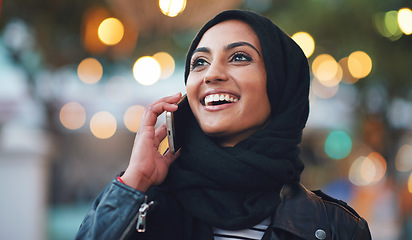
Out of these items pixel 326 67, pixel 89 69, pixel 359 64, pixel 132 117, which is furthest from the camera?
pixel 132 117

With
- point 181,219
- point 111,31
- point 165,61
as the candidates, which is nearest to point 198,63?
point 181,219

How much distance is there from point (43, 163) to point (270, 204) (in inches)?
233

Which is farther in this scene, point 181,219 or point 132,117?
point 132,117

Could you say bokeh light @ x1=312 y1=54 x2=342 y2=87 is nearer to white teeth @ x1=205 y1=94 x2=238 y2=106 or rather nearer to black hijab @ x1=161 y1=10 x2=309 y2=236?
black hijab @ x1=161 y1=10 x2=309 y2=236

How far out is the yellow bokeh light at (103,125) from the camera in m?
17.8

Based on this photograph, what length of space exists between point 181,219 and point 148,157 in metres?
0.33

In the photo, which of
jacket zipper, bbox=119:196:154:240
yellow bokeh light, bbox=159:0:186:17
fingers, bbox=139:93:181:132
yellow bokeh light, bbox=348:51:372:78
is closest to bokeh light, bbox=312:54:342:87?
yellow bokeh light, bbox=348:51:372:78

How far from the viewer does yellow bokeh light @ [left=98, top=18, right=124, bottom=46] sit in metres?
6.20

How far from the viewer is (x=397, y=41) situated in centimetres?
709

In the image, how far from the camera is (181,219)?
6.32 feet

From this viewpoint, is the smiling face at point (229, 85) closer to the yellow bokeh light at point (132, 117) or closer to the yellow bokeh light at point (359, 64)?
the yellow bokeh light at point (359, 64)

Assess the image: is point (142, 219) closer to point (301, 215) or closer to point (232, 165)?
point (232, 165)

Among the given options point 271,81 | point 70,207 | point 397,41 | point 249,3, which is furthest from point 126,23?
point 70,207

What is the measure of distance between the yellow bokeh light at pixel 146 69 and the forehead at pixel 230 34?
17.5 ft
